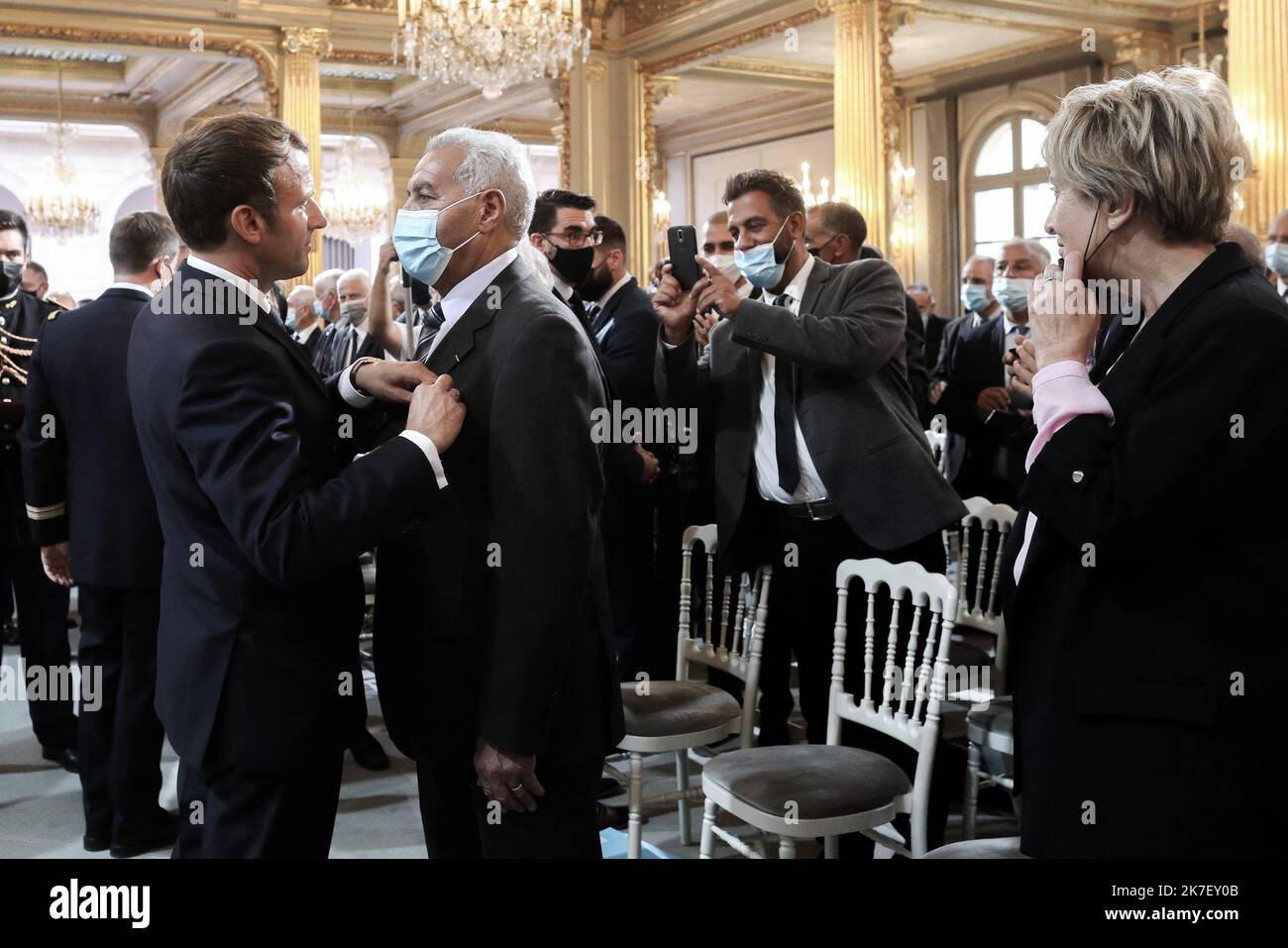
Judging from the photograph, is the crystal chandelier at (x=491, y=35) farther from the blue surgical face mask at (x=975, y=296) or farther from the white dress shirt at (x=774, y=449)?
the white dress shirt at (x=774, y=449)

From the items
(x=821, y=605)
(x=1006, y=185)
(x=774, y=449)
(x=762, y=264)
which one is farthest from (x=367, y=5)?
(x=821, y=605)

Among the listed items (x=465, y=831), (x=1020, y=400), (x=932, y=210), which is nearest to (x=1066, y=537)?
(x=465, y=831)

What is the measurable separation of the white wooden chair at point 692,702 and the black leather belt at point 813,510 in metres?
0.18

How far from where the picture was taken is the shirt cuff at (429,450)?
1.77 meters

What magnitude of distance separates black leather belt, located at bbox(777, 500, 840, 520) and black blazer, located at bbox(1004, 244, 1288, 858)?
5.52ft

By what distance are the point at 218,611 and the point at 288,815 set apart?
0.34m

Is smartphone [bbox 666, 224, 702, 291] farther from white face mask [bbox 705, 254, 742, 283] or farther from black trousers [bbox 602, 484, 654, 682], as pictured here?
black trousers [bbox 602, 484, 654, 682]

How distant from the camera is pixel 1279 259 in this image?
5.04 metres

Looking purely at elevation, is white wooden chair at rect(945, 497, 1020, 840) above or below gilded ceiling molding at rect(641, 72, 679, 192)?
below

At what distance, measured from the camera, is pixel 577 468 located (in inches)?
73.9

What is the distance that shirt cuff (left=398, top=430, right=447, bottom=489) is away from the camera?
1770mm

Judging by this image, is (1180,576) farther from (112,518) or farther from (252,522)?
(112,518)

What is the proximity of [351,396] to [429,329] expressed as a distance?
0.21 m

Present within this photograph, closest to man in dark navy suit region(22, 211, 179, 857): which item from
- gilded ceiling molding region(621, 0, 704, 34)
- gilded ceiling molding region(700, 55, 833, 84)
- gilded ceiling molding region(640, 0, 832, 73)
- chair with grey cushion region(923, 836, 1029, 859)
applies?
chair with grey cushion region(923, 836, 1029, 859)
